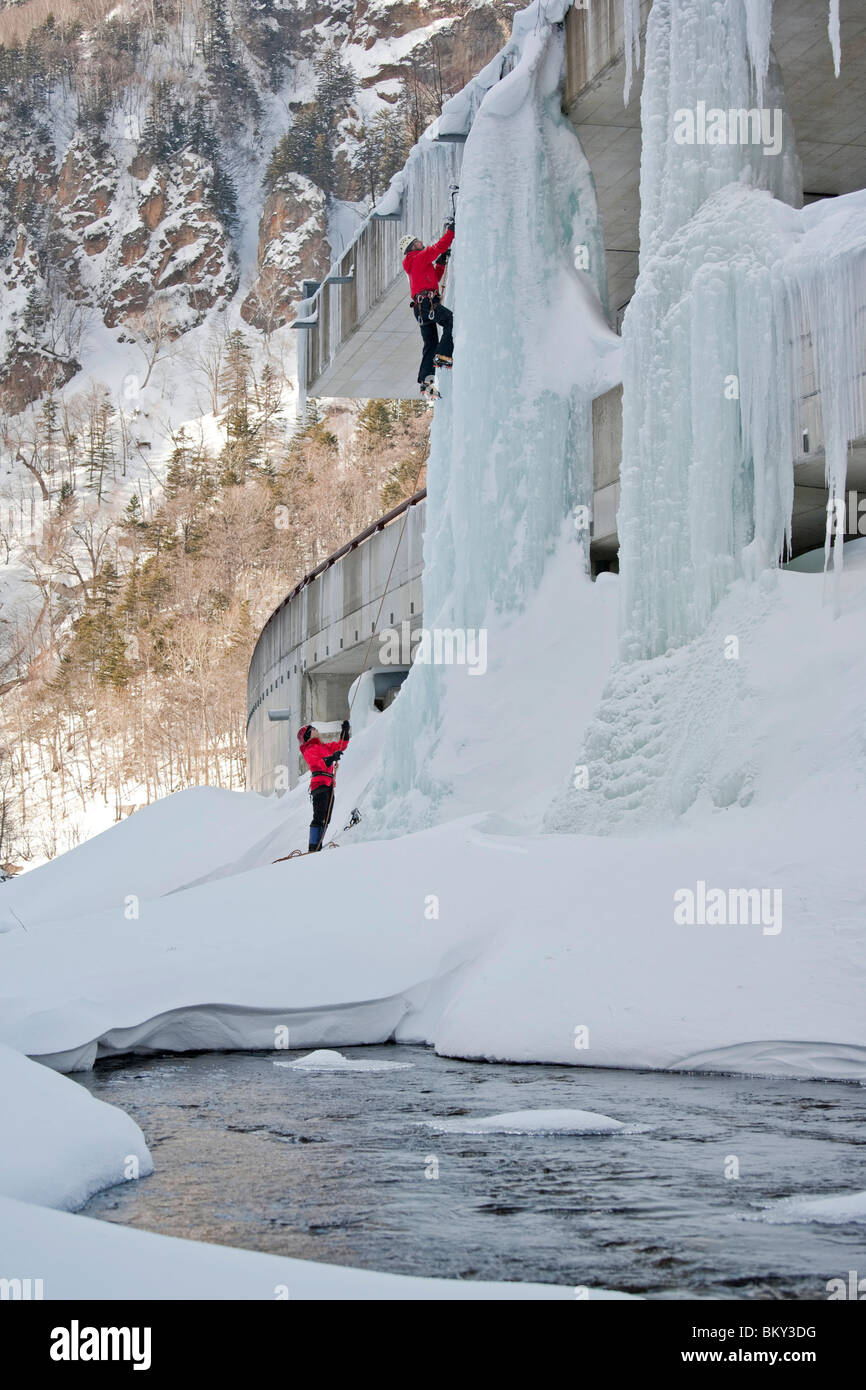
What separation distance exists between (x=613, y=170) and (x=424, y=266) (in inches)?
116

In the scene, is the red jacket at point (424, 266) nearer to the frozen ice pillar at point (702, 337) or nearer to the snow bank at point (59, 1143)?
the frozen ice pillar at point (702, 337)

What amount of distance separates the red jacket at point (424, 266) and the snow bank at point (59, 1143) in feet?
37.0

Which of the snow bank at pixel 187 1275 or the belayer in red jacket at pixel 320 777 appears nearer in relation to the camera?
the snow bank at pixel 187 1275

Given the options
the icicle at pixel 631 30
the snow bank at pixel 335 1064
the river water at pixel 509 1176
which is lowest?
the river water at pixel 509 1176

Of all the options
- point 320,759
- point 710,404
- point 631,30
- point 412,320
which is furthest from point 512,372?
point 412,320

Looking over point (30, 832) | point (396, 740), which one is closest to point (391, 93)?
point (30, 832)

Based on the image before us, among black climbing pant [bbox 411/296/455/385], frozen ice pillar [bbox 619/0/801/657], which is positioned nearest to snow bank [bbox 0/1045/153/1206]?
frozen ice pillar [bbox 619/0/801/657]

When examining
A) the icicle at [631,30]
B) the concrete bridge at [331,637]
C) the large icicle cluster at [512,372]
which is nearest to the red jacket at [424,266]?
the large icicle cluster at [512,372]

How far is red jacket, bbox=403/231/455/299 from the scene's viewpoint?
49.3 ft

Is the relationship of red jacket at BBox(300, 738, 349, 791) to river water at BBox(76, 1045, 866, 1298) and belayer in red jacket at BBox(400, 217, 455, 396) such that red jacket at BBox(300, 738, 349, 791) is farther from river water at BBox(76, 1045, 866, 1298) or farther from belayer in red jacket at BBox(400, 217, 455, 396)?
river water at BBox(76, 1045, 866, 1298)

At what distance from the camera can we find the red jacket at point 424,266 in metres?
15.0

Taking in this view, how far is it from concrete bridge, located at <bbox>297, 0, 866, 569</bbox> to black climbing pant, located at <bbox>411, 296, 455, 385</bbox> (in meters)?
2.10
